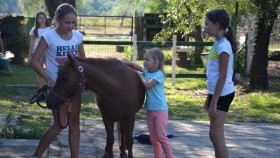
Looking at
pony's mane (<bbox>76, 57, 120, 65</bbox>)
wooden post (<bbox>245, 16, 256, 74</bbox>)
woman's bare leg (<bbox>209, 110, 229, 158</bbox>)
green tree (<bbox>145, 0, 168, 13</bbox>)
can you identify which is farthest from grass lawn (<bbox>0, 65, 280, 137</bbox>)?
green tree (<bbox>145, 0, 168, 13</bbox>)

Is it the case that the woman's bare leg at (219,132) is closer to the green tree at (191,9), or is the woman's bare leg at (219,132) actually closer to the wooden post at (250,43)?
the green tree at (191,9)

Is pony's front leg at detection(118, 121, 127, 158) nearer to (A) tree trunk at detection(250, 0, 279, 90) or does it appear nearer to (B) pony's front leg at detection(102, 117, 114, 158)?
(B) pony's front leg at detection(102, 117, 114, 158)

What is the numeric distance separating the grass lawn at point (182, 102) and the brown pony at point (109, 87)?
90.4 inches

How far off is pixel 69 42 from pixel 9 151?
1.54m

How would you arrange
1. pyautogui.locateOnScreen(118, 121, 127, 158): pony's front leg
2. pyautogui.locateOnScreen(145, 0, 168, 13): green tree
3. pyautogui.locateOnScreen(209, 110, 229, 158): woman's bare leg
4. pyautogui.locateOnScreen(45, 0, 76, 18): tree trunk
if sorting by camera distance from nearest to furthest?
1. pyautogui.locateOnScreen(209, 110, 229, 158): woman's bare leg
2. pyautogui.locateOnScreen(118, 121, 127, 158): pony's front leg
3. pyautogui.locateOnScreen(45, 0, 76, 18): tree trunk
4. pyautogui.locateOnScreen(145, 0, 168, 13): green tree

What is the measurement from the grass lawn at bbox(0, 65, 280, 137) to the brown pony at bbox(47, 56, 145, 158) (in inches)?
90.4

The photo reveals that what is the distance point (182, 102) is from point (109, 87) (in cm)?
673

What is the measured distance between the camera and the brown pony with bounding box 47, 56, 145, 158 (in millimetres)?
5355

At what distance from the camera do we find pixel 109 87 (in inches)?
225

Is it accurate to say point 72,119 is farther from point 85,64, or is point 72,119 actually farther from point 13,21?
point 13,21

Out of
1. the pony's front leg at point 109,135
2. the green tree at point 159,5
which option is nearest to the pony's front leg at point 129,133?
the pony's front leg at point 109,135

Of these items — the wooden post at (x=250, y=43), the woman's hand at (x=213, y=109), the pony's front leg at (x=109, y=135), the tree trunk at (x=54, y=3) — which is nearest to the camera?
the woman's hand at (x=213, y=109)

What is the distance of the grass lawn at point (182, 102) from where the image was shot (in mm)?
9836

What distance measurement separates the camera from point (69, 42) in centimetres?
562
